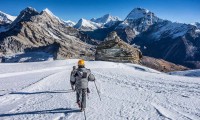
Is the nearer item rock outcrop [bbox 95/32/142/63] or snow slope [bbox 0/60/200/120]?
snow slope [bbox 0/60/200/120]

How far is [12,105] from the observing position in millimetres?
14523

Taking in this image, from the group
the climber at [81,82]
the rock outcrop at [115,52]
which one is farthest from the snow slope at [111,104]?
the rock outcrop at [115,52]

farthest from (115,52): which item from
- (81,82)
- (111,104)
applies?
(81,82)

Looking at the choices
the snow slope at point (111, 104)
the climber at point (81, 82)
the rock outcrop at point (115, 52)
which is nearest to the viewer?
the snow slope at point (111, 104)

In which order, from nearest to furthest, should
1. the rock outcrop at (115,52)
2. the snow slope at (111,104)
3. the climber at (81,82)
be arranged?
1. the snow slope at (111,104)
2. the climber at (81,82)
3. the rock outcrop at (115,52)

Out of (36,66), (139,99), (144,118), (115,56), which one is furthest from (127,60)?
(144,118)

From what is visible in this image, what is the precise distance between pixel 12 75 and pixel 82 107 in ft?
72.9

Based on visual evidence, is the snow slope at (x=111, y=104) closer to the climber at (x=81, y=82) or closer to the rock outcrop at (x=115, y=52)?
the climber at (x=81, y=82)

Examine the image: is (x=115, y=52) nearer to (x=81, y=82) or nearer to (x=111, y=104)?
(x=111, y=104)

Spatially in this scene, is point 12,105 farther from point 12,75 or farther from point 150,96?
point 12,75

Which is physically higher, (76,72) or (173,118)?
(76,72)

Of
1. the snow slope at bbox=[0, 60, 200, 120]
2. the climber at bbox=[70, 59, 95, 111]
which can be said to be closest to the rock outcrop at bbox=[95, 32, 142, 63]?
the snow slope at bbox=[0, 60, 200, 120]

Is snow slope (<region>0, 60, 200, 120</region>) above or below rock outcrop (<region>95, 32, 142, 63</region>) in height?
below

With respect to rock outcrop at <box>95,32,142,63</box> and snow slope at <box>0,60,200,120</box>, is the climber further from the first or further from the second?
rock outcrop at <box>95,32,142,63</box>
